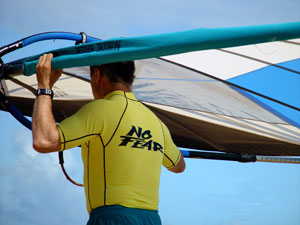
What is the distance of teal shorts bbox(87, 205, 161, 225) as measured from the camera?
2.17 m

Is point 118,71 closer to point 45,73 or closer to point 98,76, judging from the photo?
point 98,76

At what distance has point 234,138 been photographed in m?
4.72

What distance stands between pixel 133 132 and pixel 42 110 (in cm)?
45

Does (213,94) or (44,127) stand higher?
(213,94)

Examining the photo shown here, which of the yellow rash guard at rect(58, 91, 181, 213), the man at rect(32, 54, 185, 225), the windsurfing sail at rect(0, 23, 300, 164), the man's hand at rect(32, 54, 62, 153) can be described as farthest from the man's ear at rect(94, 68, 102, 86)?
the windsurfing sail at rect(0, 23, 300, 164)

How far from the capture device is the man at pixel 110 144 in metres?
2.11

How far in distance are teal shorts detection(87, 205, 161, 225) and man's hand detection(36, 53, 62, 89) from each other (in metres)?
0.64

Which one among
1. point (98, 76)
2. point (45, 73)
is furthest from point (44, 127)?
point (98, 76)

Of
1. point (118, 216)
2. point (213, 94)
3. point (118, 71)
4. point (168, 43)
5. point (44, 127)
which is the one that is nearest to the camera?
point (168, 43)

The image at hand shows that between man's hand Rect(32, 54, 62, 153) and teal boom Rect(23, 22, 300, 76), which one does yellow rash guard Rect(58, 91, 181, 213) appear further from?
teal boom Rect(23, 22, 300, 76)

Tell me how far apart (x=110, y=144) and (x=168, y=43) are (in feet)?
2.08

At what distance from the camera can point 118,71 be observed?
7.78ft

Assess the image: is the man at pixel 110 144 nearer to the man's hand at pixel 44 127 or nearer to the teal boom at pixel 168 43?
the man's hand at pixel 44 127

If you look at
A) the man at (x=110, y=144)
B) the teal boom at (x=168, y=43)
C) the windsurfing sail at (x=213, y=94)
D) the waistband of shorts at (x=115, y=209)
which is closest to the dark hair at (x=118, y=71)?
the man at (x=110, y=144)
